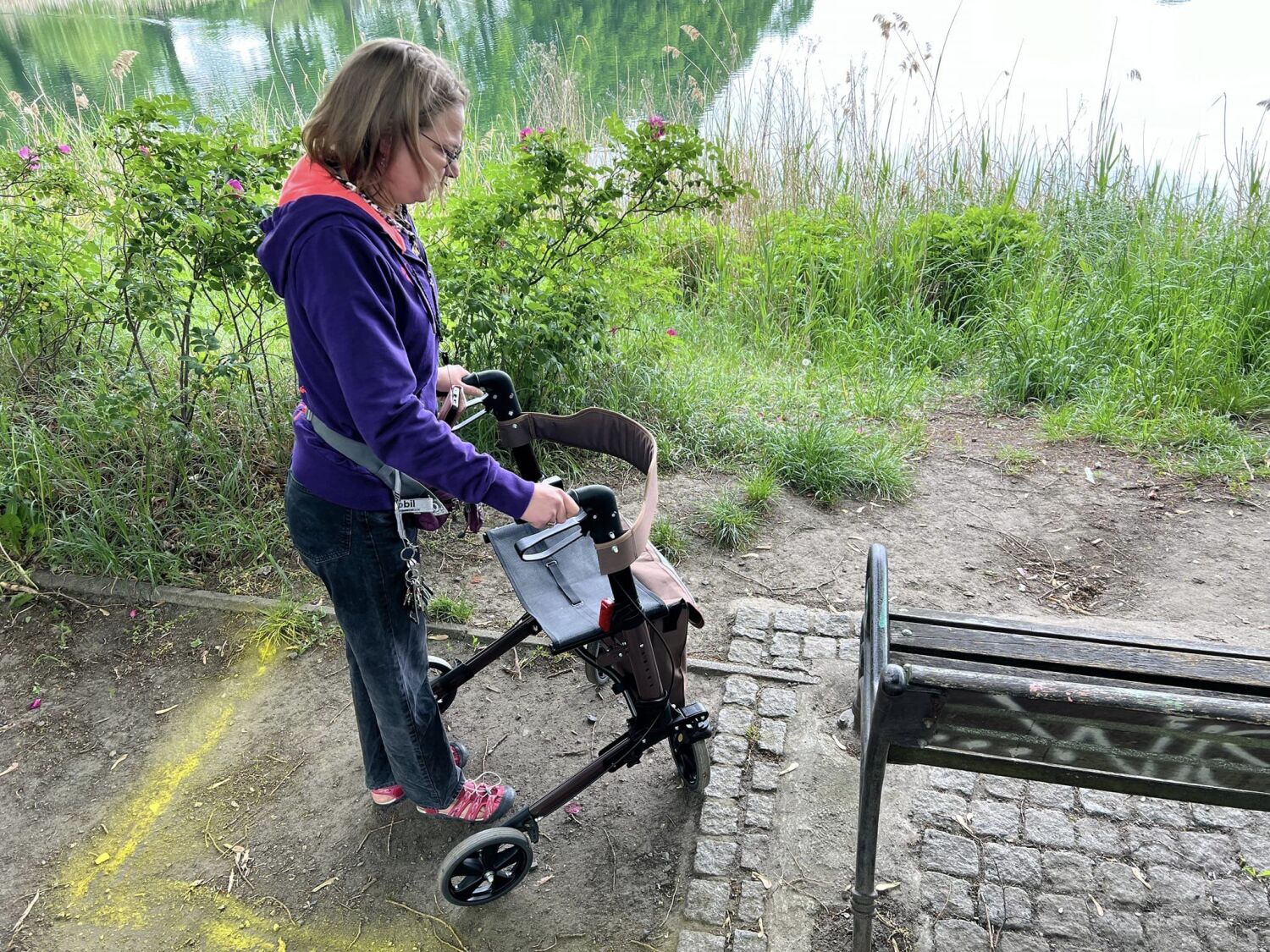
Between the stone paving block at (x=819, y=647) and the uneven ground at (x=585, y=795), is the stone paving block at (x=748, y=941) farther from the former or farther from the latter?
the stone paving block at (x=819, y=647)

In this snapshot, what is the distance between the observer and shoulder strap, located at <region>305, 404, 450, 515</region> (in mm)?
2041

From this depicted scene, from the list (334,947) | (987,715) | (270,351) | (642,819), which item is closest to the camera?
(987,715)

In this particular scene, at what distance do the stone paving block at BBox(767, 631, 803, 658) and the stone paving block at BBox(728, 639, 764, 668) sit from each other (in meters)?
0.05

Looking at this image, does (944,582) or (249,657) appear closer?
(249,657)

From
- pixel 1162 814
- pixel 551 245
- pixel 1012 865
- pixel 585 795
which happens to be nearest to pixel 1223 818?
pixel 1162 814

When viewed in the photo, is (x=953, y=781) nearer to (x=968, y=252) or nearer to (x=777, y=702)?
(x=777, y=702)

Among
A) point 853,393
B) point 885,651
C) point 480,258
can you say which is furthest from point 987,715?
point 853,393

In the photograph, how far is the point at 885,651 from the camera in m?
2.17

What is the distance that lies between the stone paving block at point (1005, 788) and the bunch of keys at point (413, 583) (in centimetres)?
173

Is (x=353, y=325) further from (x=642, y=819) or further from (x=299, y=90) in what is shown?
(x=299, y=90)

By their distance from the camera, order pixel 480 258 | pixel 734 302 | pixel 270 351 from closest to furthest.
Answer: pixel 480 258 < pixel 270 351 < pixel 734 302

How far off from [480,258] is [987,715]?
318cm

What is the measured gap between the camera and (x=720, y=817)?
2.70 meters

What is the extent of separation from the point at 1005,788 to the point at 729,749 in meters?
0.82
